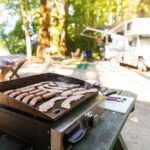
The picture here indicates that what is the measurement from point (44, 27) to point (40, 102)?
32.8 ft

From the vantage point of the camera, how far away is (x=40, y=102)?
46.5 inches

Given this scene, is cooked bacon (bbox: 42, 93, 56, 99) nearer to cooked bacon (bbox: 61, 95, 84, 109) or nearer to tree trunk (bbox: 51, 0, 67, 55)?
cooked bacon (bbox: 61, 95, 84, 109)

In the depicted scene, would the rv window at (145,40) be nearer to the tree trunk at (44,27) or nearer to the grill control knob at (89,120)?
the tree trunk at (44,27)

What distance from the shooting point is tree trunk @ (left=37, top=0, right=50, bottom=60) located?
10.5 meters

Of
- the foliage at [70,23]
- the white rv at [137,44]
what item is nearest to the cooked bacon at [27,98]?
the white rv at [137,44]

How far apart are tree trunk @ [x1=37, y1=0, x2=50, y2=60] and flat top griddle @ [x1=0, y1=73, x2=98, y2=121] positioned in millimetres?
9275

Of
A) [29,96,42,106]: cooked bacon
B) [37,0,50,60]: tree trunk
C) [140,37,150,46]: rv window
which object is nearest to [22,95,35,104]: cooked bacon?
[29,96,42,106]: cooked bacon

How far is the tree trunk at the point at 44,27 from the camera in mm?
10523

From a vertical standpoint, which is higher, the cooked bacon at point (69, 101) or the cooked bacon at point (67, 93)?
the cooked bacon at point (67, 93)

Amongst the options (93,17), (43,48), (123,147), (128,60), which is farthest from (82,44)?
(123,147)

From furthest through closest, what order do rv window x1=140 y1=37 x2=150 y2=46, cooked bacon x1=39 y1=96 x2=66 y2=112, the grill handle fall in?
rv window x1=140 y1=37 x2=150 y2=46, cooked bacon x1=39 y1=96 x2=66 y2=112, the grill handle

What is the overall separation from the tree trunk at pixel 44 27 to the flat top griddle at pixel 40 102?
928 centimetres

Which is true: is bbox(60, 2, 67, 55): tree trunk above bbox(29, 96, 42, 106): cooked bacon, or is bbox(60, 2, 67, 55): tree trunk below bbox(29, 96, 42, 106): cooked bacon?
above

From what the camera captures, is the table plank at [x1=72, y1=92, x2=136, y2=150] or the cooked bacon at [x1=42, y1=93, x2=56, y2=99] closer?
the table plank at [x1=72, y1=92, x2=136, y2=150]
